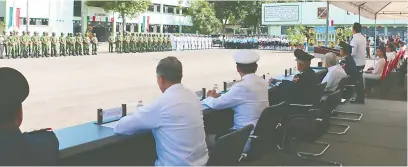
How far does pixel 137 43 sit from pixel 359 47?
20.4 metres

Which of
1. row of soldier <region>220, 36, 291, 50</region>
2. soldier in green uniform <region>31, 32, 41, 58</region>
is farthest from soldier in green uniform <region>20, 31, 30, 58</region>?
row of soldier <region>220, 36, 291, 50</region>

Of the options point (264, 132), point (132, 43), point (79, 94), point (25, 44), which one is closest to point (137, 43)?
point (132, 43)

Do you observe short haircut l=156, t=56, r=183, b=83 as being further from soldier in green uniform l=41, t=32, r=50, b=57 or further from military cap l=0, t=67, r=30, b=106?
soldier in green uniform l=41, t=32, r=50, b=57

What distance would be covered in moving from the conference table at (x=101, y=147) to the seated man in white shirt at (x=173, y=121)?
169mm

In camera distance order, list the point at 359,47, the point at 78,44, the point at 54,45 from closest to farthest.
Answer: the point at 359,47 → the point at 54,45 → the point at 78,44

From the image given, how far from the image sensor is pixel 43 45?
67.3 feet

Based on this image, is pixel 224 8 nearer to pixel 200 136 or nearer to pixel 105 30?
pixel 105 30

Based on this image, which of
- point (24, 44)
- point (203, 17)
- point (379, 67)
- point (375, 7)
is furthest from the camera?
point (203, 17)

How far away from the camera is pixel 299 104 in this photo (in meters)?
4.60

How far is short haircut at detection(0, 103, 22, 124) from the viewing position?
5.28ft

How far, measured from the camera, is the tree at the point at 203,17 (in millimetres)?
41031

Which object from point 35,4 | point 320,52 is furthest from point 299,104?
point 35,4

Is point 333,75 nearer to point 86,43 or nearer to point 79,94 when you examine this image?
point 79,94

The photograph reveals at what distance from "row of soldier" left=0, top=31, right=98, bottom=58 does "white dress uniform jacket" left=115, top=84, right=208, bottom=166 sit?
18.1 metres
